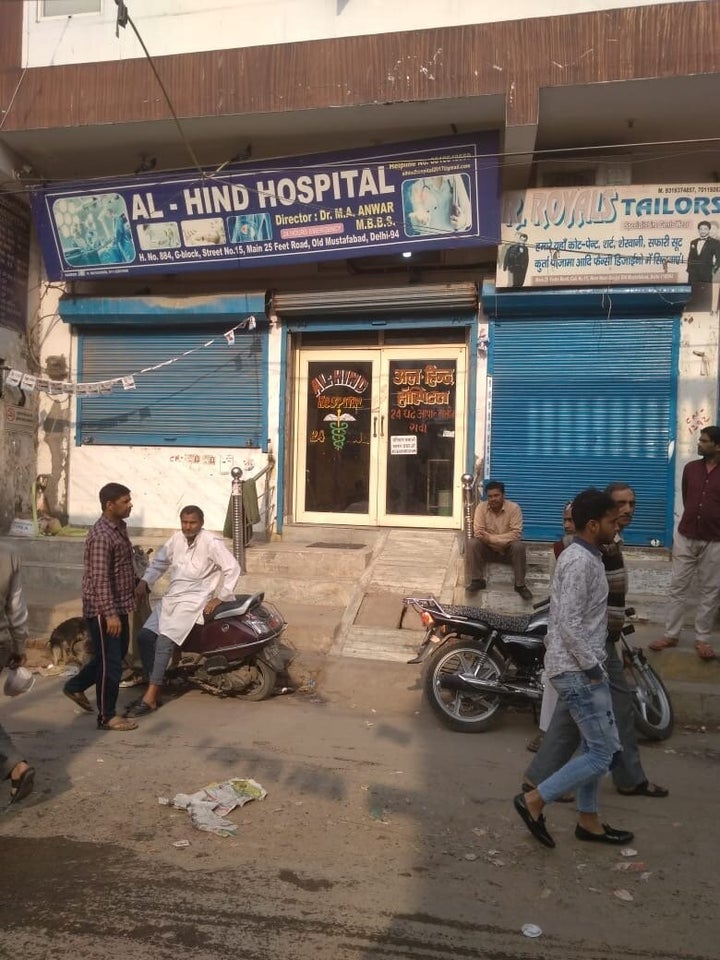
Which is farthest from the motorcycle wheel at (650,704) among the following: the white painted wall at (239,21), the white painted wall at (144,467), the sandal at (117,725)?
the white painted wall at (239,21)

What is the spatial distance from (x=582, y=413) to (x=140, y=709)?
229 inches

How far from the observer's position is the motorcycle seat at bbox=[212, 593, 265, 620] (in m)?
6.05

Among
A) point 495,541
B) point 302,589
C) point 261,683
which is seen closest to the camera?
point 261,683

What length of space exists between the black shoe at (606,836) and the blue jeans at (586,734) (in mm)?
242

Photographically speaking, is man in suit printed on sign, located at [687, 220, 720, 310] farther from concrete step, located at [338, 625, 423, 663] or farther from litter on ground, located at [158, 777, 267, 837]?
litter on ground, located at [158, 777, 267, 837]

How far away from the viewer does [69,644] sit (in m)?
7.27

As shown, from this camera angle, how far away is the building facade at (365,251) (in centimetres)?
821

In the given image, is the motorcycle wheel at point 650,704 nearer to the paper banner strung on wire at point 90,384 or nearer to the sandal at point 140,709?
the sandal at point 140,709

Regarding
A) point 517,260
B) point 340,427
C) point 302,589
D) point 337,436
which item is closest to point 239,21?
point 517,260

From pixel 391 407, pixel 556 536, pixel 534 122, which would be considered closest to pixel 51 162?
pixel 391 407

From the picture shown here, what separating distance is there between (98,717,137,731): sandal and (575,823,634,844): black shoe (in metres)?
3.17

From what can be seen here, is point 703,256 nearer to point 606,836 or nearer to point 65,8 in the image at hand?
point 606,836

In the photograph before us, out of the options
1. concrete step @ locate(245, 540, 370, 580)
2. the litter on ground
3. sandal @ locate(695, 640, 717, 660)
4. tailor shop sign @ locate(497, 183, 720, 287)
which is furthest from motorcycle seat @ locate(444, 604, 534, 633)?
tailor shop sign @ locate(497, 183, 720, 287)

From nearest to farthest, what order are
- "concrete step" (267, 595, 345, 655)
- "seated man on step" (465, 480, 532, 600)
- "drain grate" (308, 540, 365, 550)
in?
1. "concrete step" (267, 595, 345, 655)
2. "seated man on step" (465, 480, 532, 600)
3. "drain grate" (308, 540, 365, 550)
